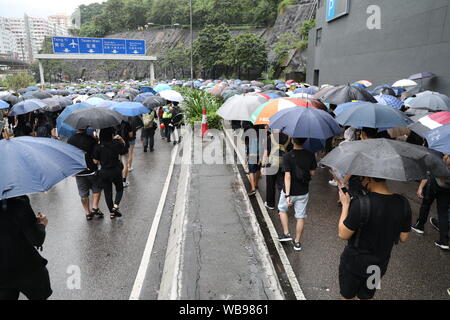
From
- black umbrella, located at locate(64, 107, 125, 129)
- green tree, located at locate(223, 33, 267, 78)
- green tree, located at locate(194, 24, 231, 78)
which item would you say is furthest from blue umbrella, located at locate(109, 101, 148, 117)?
green tree, located at locate(194, 24, 231, 78)

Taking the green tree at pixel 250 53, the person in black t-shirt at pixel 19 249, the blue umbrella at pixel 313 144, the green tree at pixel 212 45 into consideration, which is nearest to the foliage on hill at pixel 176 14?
the green tree at pixel 212 45

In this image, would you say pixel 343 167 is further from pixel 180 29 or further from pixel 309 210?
pixel 180 29

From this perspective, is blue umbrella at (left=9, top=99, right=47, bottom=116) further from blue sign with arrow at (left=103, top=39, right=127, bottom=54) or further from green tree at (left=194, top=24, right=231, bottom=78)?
green tree at (left=194, top=24, right=231, bottom=78)

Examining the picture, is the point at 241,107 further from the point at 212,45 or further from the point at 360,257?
the point at 212,45

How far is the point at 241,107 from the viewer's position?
6359mm

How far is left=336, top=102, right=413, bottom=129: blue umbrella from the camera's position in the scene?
4805mm

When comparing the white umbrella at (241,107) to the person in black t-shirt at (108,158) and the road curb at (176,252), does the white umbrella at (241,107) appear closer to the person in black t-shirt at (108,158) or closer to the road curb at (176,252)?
the road curb at (176,252)

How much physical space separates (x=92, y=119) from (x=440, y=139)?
4663 mm

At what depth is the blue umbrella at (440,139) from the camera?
3.39 m

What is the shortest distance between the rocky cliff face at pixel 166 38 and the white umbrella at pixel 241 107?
4854 centimetres

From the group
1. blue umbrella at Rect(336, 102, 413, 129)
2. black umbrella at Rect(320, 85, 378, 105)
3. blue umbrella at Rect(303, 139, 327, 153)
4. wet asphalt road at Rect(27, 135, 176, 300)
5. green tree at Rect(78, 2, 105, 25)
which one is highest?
green tree at Rect(78, 2, 105, 25)

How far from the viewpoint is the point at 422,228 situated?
513cm

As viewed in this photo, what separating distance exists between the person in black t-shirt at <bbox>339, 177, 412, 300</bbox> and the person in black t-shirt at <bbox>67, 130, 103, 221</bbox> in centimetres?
412
